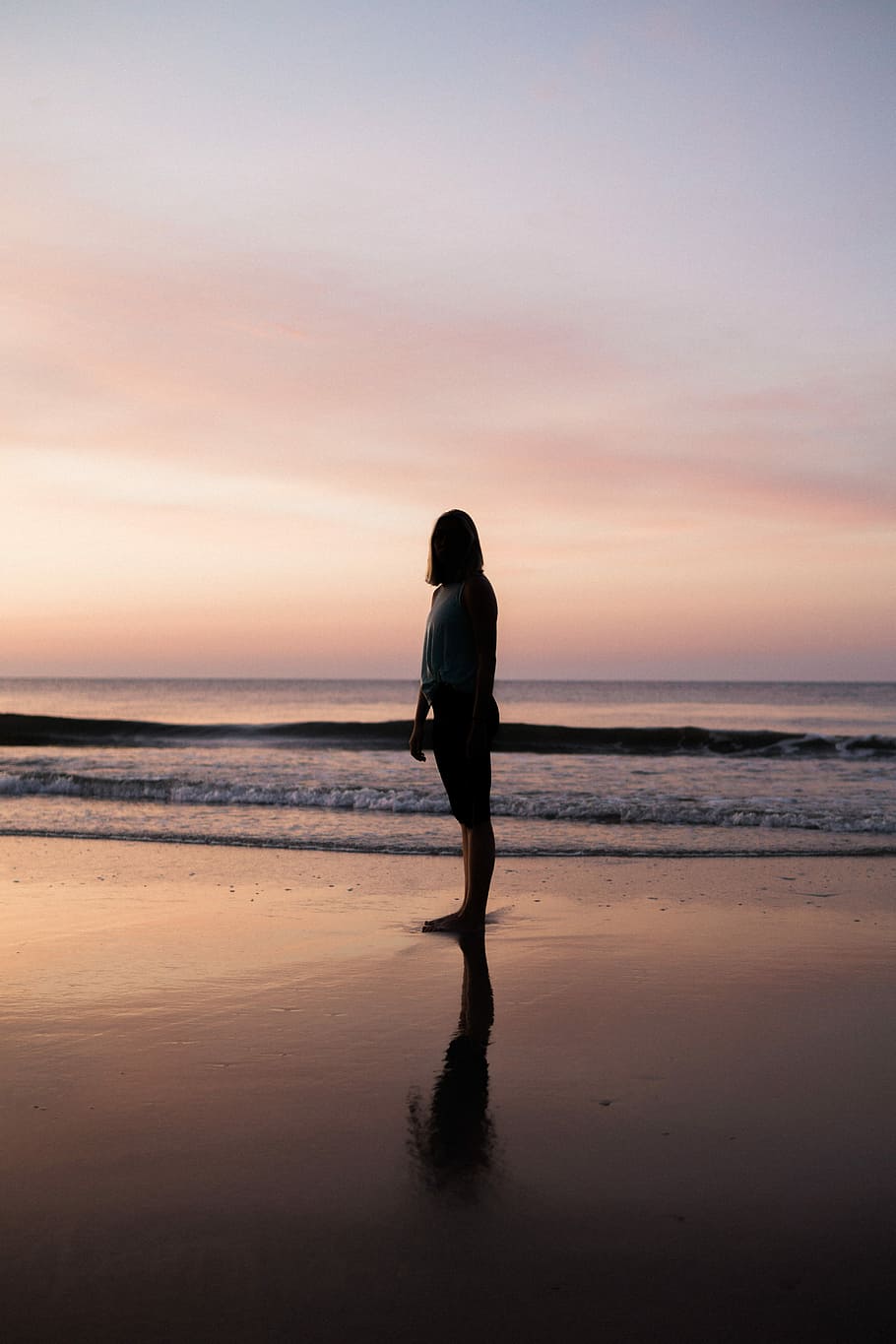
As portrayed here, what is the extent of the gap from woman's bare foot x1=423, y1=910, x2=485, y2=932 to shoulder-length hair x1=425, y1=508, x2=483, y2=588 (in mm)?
1518

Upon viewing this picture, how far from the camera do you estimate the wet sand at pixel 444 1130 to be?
→ 1.69m

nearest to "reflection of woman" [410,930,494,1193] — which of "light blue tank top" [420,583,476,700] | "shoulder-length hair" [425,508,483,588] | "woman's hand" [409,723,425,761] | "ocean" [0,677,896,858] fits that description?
"light blue tank top" [420,583,476,700]

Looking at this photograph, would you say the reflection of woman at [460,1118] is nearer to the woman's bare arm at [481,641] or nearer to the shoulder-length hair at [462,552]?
the woman's bare arm at [481,641]

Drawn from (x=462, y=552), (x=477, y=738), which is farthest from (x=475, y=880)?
(x=462, y=552)

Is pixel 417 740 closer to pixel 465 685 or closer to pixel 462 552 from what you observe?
pixel 465 685

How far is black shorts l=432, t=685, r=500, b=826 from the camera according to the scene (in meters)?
4.55

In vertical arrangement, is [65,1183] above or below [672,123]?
below

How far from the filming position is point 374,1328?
5.24 feet

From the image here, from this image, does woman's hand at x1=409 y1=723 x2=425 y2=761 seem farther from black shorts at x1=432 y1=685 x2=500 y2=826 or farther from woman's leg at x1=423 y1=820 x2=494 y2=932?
woman's leg at x1=423 y1=820 x2=494 y2=932

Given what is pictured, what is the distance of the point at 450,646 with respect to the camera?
4.61m

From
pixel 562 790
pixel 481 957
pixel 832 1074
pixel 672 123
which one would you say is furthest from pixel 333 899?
pixel 672 123

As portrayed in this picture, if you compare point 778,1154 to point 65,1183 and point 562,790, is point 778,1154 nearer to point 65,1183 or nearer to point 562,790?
point 65,1183

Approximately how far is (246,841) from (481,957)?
3.55 metres

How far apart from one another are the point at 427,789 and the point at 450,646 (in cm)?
672
